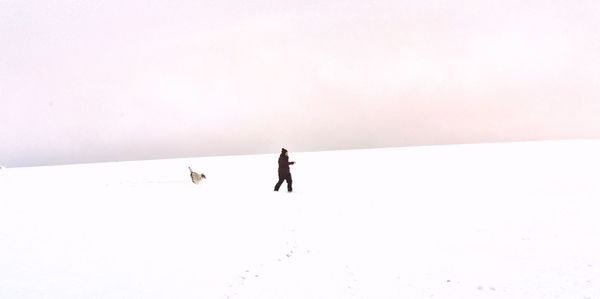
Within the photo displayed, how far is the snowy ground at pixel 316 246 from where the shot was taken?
5.07 m

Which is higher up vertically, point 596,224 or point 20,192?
point 20,192

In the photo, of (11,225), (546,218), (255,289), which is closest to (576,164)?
(546,218)

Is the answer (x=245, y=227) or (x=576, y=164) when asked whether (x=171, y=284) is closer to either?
(x=245, y=227)

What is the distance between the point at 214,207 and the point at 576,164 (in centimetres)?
1741

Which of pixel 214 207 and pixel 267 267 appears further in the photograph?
pixel 214 207

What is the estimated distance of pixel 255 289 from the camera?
500cm

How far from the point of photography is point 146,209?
10500mm

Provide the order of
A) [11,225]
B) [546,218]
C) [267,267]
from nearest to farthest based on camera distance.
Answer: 1. [267,267]
2. [546,218]
3. [11,225]

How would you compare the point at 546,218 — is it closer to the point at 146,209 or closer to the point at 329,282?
the point at 329,282

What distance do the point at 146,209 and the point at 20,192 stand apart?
350 inches

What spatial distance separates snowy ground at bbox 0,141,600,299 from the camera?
5.07m

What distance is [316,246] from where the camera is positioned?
22.0 feet

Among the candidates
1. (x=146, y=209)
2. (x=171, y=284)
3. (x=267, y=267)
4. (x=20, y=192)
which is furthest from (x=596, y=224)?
(x=20, y=192)

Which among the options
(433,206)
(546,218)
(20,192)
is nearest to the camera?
(546,218)
